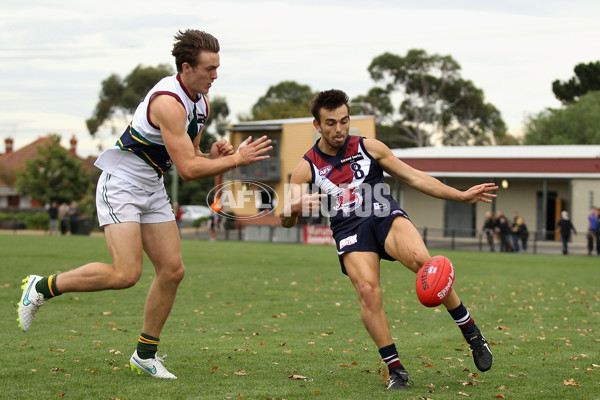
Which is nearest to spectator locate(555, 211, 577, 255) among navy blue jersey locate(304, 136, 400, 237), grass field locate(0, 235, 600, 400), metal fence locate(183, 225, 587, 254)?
metal fence locate(183, 225, 587, 254)

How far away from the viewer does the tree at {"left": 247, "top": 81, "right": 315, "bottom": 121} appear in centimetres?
7256

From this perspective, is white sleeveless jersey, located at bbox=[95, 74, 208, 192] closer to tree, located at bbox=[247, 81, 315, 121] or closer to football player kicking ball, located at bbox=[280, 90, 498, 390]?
football player kicking ball, located at bbox=[280, 90, 498, 390]

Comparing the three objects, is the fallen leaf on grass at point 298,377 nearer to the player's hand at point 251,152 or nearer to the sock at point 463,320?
the sock at point 463,320

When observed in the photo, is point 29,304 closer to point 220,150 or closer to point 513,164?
point 220,150

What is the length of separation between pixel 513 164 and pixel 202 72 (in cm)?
3945

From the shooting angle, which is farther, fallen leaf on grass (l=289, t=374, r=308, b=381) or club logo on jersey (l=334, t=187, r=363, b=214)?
club logo on jersey (l=334, t=187, r=363, b=214)

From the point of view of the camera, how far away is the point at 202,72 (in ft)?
19.7

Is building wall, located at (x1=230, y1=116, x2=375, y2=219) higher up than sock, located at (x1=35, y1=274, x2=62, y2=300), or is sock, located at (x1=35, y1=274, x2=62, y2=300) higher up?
building wall, located at (x1=230, y1=116, x2=375, y2=219)

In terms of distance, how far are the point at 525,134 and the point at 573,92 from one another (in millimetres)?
7435

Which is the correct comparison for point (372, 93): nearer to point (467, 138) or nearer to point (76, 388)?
point (467, 138)

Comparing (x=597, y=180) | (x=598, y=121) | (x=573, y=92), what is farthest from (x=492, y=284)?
(x=573, y=92)

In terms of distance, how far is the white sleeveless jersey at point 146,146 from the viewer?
6133mm

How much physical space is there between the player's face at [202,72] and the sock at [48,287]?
196 cm

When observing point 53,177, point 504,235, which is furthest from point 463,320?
point 53,177
